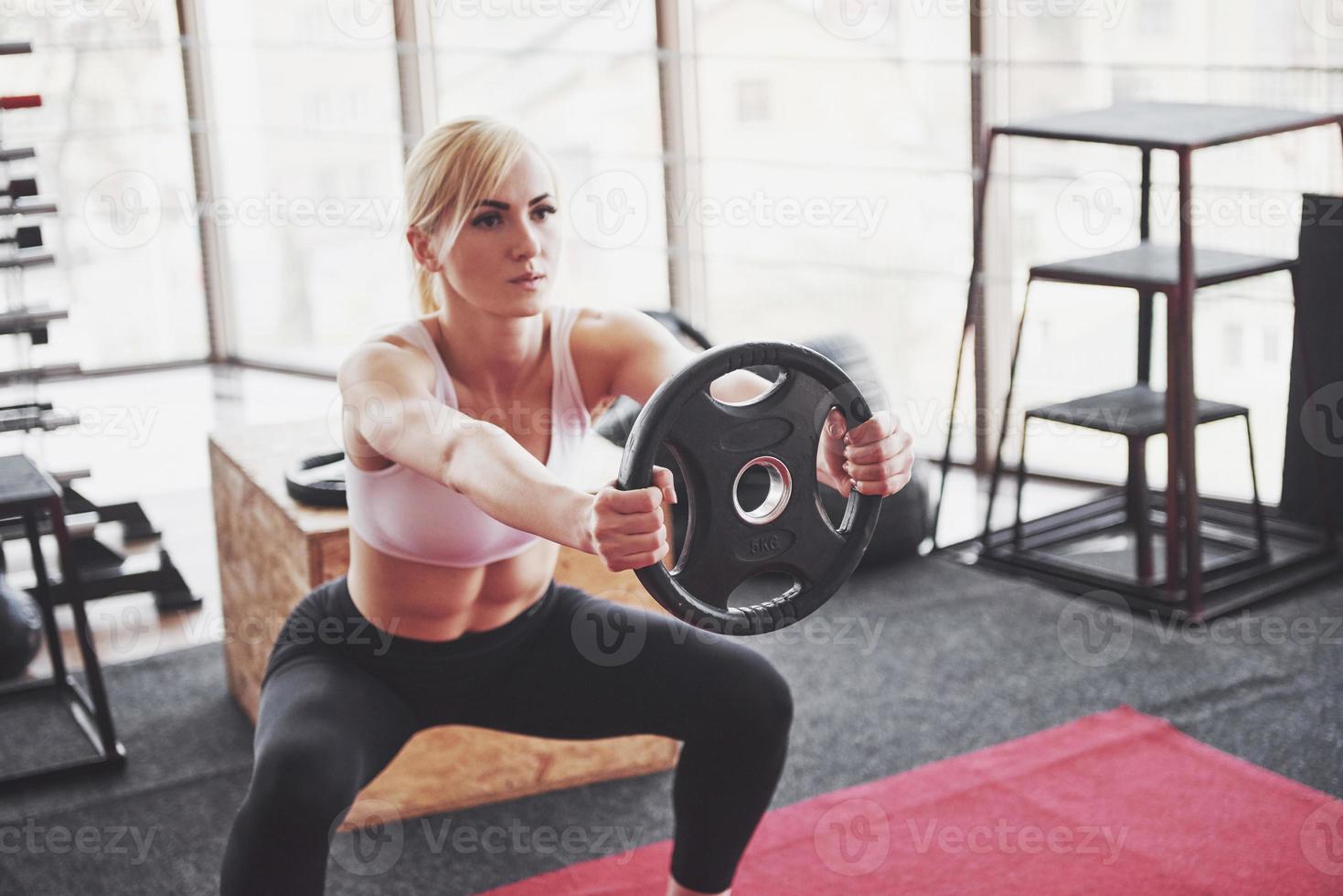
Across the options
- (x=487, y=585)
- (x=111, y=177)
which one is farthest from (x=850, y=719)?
(x=111, y=177)

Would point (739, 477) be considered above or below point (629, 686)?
above

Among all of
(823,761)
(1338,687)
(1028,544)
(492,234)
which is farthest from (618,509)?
(1028,544)

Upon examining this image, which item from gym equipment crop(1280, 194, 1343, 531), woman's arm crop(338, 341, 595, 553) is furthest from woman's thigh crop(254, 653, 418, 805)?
gym equipment crop(1280, 194, 1343, 531)

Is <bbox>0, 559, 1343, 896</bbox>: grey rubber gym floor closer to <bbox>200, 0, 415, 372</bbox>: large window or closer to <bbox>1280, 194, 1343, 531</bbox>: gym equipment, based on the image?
<bbox>1280, 194, 1343, 531</bbox>: gym equipment

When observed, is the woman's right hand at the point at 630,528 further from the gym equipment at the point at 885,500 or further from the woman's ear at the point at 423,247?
the gym equipment at the point at 885,500

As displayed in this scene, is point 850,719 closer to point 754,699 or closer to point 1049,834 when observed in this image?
point 1049,834

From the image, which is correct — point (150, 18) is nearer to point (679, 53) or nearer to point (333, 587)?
point (679, 53)

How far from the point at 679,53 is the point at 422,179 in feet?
7.59

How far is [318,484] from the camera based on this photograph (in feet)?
7.48

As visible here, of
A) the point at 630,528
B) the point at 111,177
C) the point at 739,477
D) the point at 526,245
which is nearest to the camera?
the point at 630,528

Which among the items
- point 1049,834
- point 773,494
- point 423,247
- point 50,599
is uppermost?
point 423,247

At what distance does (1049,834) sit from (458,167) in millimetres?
1230

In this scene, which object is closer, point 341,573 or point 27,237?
point 341,573

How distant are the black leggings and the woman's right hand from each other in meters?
0.47
